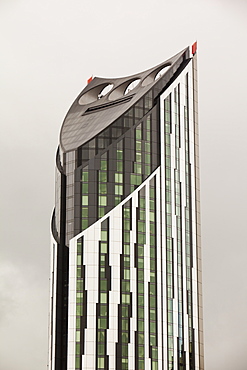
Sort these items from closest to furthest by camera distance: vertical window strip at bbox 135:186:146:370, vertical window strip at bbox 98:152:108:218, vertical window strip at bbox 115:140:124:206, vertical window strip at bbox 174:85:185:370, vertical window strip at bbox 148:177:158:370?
vertical window strip at bbox 135:186:146:370, vertical window strip at bbox 148:177:158:370, vertical window strip at bbox 174:85:185:370, vertical window strip at bbox 98:152:108:218, vertical window strip at bbox 115:140:124:206

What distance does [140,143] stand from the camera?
36.2 meters

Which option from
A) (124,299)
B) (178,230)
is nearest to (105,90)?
(178,230)

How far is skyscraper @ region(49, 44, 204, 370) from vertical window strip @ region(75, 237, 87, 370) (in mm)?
47

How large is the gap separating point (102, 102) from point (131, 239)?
894 cm

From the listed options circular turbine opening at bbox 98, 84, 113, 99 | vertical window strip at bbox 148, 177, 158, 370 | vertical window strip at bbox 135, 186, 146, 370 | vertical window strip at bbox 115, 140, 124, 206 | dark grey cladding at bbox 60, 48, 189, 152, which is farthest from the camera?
circular turbine opening at bbox 98, 84, 113, 99

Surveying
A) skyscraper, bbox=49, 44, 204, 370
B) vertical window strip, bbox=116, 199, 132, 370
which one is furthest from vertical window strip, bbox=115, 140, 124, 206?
vertical window strip, bbox=116, 199, 132, 370

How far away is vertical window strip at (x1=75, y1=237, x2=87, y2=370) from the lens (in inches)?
1324

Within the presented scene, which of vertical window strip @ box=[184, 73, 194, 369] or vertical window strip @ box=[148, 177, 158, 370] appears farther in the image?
vertical window strip @ box=[184, 73, 194, 369]

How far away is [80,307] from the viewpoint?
34094 mm

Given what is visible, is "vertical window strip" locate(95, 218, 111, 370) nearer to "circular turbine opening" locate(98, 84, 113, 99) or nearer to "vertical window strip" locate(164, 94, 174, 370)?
"vertical window strip" locate(164, 94, 174, 370)

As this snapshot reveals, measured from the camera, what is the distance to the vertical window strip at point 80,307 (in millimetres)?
33625

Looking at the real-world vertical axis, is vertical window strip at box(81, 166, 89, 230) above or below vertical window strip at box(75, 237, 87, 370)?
above

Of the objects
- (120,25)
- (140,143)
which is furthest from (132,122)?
(120,25)
